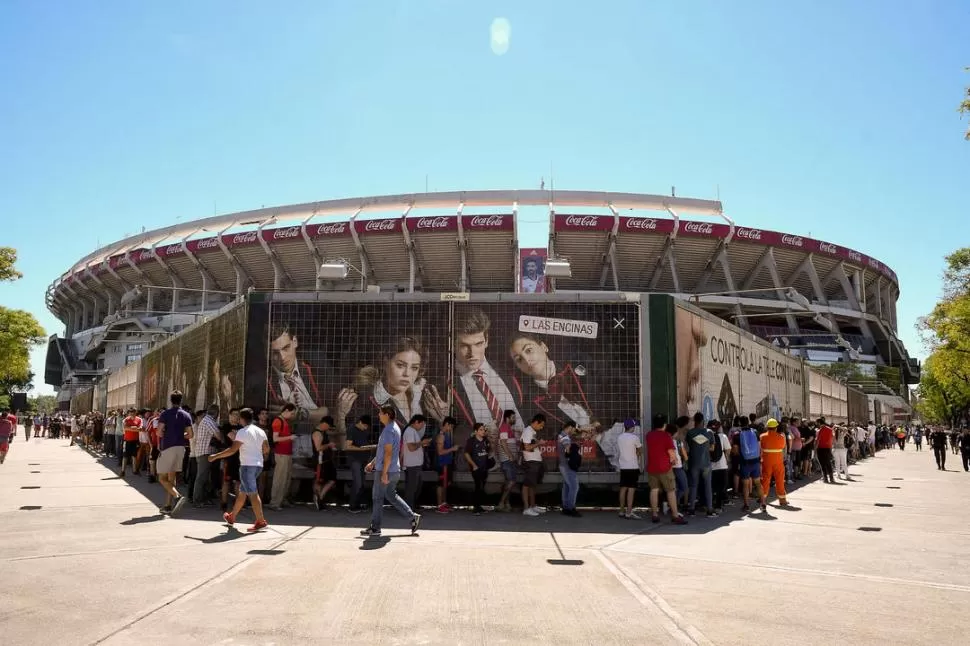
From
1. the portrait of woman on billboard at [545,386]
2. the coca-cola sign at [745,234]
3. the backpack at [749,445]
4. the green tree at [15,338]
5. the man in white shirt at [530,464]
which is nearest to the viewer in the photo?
the man in white shirt at [530,464]

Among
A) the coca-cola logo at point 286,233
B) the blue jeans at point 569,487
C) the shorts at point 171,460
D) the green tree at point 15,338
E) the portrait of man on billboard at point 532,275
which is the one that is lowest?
the blue jeans at point 569,487

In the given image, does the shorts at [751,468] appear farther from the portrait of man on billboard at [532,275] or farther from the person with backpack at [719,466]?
the portrait of man on billboard at [532,275]

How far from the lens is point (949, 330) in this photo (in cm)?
3400

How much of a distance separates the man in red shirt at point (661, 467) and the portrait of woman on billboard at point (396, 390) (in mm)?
3611

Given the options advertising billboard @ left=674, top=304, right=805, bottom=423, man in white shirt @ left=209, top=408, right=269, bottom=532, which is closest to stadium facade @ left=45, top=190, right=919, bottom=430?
advertising billboard @ left=674, top=304, right=805, bottom=423

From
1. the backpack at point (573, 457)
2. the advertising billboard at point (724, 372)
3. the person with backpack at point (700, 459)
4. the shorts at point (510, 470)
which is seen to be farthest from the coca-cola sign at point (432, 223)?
the backpack at point (573, 457)

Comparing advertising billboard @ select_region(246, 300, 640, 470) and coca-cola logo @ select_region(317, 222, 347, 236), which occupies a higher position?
coca-cola logo @ select_region(317, 222, 347, 236)

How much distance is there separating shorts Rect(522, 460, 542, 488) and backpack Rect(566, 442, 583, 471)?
1.75 ft

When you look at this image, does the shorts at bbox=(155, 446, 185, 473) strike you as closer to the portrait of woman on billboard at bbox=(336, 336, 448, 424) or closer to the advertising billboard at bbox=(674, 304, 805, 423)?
the portrait of woman on billboard at bbox=(336, 336, 448, 424)

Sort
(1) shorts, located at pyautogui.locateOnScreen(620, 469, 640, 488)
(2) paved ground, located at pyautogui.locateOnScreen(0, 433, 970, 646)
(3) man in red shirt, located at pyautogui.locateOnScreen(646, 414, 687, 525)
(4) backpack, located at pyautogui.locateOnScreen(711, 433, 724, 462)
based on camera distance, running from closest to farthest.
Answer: (2) paved ground, located at pyautogui.locateOnScreen(0, 433, 970, 646)
(3) man in red shirt, located at pyautogui.locateOnScreen(646, 414, 687, 525)
(1) shorts, located at pyautogui.locateOnScreen(620, 469, 640, 488)
(4) backpack, located at pyautogui.locateOnScreen(711, 433, 724, 462)

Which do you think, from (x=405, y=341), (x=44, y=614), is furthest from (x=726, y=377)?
(x=44, y=614)

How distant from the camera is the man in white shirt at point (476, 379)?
12.3 meters

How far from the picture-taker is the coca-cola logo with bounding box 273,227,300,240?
5800cm

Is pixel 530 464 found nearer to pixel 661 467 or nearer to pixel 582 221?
pixel 661 467
